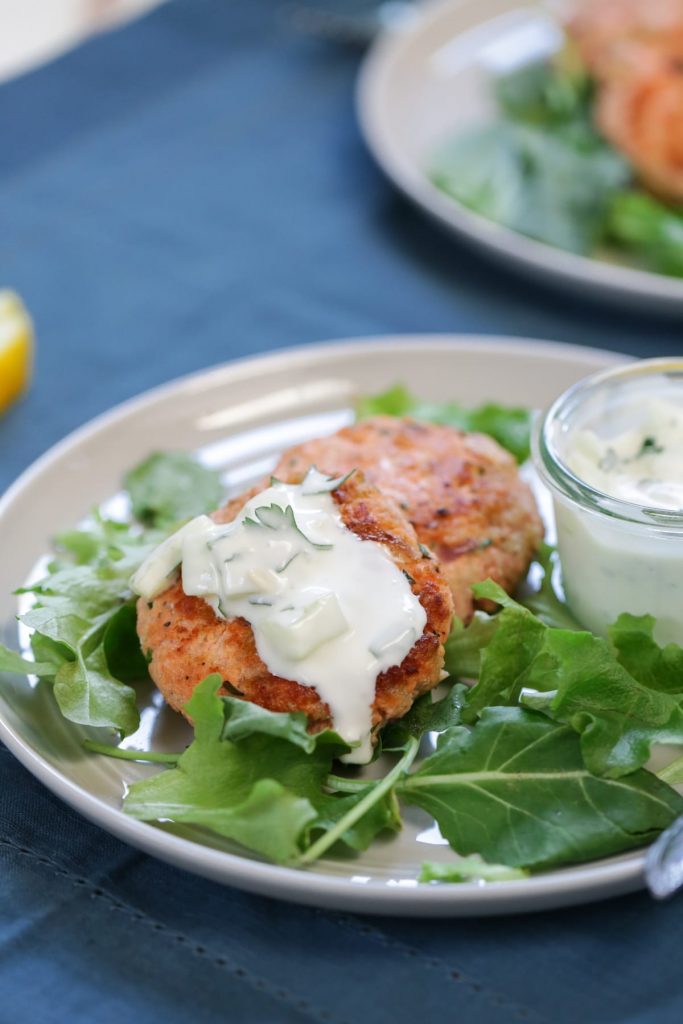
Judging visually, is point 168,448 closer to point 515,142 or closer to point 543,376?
point 543,376

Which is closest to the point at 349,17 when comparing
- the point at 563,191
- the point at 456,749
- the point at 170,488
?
the point at 563,191

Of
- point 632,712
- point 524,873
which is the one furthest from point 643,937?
point 632,712

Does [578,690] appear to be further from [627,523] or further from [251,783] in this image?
[251,783]

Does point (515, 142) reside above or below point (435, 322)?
above

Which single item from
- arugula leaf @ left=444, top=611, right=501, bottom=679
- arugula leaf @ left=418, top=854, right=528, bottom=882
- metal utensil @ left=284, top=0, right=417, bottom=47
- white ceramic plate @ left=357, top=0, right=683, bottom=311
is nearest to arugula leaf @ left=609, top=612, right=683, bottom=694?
arugula leaf @ left=444, top=611, right=501, bottom=679

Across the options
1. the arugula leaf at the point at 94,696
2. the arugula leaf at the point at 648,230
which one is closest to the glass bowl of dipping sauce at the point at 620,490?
the arugula leaf at the point at 94,696

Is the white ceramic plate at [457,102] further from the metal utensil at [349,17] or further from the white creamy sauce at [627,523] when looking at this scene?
the white creamy sauce at [627,523]
